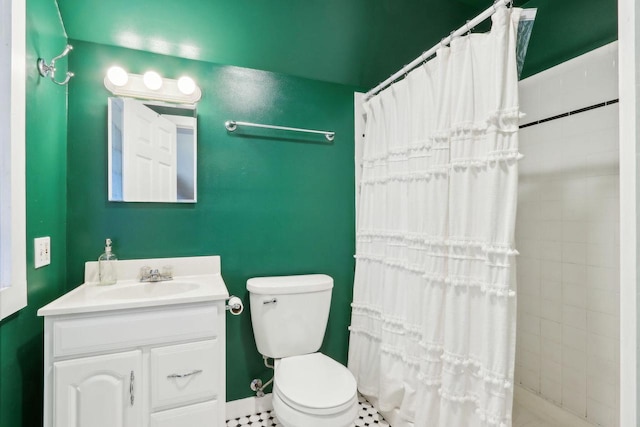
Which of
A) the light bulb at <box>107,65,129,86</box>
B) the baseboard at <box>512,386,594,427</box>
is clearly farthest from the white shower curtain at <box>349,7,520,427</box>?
the light bulb at <box>107,65,129,86</box>

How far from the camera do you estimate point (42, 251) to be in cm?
125

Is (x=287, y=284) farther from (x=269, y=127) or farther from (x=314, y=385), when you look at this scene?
(x=269, y=127)

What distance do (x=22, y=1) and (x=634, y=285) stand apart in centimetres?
194

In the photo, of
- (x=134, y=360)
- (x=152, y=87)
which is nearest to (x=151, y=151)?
(x=152, y=87)

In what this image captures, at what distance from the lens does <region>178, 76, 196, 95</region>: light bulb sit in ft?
5.21

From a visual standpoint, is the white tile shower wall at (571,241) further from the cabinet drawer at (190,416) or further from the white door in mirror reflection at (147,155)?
the white door in mirror reflection at (147,155)

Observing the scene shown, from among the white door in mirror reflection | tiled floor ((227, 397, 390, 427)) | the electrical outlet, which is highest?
the white door in mirror reflection

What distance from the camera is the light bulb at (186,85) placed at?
159cm

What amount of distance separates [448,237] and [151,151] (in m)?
1.55

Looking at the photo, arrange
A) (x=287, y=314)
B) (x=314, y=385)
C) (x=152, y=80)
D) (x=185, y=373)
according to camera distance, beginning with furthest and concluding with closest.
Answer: (x=287, y=314), (x=152, y=80), (x=314, y=385), (x=185, y=373)

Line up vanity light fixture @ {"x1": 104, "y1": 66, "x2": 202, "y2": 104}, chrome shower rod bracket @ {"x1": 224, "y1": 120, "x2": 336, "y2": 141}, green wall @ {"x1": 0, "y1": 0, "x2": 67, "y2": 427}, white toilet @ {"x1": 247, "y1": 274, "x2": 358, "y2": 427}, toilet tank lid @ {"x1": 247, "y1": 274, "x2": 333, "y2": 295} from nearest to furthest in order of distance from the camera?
green wall @ {"x1": 0, "y1": 0, "x2": 67, "y2": 427} < white toilet @ {"x1": 247, "y1": 274, "x2": 358, "y2": 427} < vanity light fixture @ {"x1": 104, "y1": 66, "x2": 202, "y2": 104} < toilet tank lid @ {"x1": 247, "y1": 274, "x2": 333, "y2": 295} < chrome shower rod bracket @ {"x1": 224, "y1": 120, "x2": 336, "y2": 141}

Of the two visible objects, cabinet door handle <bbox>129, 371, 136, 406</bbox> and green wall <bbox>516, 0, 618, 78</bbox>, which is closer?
cabinet door handle <bbox>129, 371, 136, 406</bbox>

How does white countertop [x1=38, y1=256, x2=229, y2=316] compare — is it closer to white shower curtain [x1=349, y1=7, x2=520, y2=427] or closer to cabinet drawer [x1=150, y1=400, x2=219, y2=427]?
cabinet drawer [x1=150, y1=400, x2=219, y2=427]

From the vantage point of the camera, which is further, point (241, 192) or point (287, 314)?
point (241, 192)
